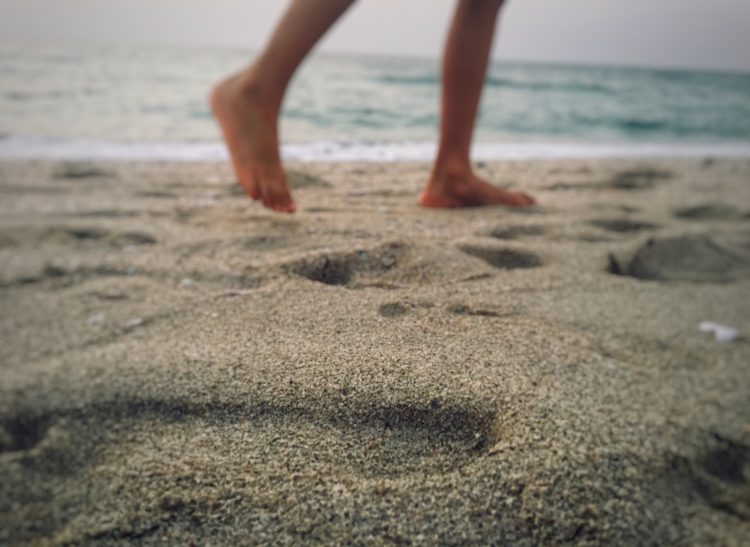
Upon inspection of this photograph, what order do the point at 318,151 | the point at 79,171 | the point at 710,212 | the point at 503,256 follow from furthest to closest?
the point at 318,151, the point at 79,171, the point at 710,212, the point at 503,256

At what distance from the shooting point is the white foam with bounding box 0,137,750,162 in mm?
3176

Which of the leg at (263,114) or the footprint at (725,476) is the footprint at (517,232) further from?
the footprint at (725,476)

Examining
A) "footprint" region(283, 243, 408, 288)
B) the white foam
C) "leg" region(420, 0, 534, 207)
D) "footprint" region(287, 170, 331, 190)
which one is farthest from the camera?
the white foam

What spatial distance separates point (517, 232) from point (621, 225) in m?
0.43

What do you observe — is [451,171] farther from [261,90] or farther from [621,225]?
[261,90]

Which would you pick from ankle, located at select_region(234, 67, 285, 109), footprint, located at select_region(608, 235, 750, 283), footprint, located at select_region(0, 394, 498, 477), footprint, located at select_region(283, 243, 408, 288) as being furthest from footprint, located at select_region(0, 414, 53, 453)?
footprint, located at select_region(608, 235, 750, 283)

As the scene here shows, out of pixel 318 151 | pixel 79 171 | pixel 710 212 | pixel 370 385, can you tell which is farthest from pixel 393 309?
pixel 318 151

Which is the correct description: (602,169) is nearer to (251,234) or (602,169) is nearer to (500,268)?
(500,268)

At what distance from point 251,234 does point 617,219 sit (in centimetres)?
123

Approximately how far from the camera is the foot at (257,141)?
167cm

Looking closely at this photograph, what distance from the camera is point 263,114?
167 centimetres

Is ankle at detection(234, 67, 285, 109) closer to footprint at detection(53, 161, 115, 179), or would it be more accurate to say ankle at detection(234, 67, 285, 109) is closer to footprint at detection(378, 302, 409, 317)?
footprint at detection(378, 302, 409, 317)

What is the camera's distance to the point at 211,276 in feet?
4.02

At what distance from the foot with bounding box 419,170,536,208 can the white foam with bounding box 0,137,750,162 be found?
53.2 inches
